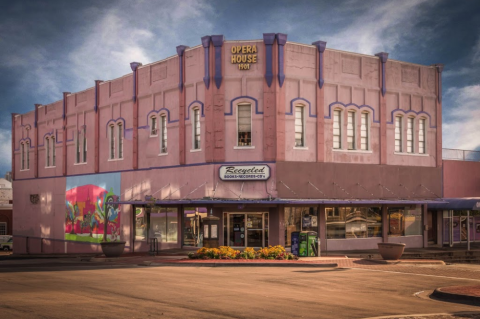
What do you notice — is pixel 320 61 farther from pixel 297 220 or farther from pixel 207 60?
pixel 297 220

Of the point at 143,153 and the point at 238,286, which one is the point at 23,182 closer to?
the point at 143,153

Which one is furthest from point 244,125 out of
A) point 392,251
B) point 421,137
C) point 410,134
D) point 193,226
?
point 421,137

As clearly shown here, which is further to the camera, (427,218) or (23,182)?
(23,182)

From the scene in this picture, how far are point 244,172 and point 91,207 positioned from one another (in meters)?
16.1

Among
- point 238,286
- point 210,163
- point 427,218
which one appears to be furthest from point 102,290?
point 427,218

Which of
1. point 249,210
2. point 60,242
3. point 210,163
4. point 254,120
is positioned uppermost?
point 254,120

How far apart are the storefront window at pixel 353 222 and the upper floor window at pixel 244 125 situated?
6.12m

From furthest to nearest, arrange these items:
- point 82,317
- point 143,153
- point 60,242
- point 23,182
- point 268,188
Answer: point 23,182
point 60,242
point 143,153
point 268,188
point 82,317

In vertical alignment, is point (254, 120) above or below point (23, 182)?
above

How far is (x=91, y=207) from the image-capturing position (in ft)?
142

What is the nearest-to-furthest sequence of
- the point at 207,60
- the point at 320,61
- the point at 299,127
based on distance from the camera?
the point at 207,60 → the point at 299,127 → the point at 320,61

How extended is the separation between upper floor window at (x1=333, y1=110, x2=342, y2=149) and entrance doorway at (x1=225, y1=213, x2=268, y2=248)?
5.93 meters

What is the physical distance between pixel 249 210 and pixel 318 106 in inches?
271

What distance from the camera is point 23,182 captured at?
175 feet
